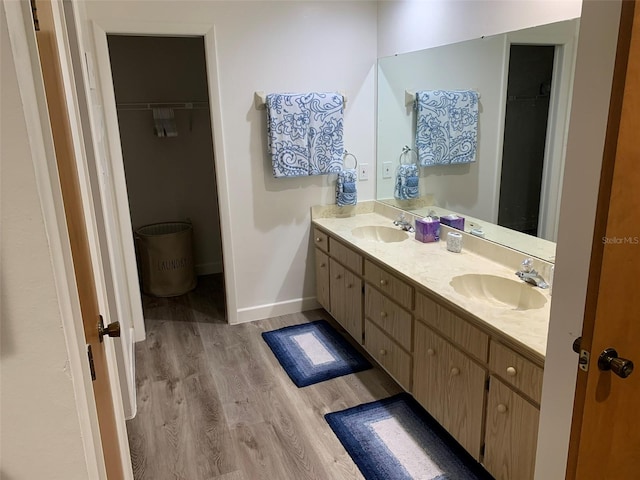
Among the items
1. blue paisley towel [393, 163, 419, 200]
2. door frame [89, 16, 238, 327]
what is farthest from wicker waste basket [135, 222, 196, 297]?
blue paisley towel [393, 163, 419, 200]

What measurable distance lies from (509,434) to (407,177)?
192cm

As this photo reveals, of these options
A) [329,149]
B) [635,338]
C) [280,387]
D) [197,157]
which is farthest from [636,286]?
[197,157]

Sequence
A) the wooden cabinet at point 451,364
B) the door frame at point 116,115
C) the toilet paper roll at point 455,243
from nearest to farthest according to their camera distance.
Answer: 1. the wooden cabinet at point 451,364
2. the toilet paper roll at point 455,243
3. the door frame at point 116,115

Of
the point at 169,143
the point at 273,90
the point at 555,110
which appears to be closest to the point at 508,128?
the point at 555,110

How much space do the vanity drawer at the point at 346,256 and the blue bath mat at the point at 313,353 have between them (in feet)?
1.81

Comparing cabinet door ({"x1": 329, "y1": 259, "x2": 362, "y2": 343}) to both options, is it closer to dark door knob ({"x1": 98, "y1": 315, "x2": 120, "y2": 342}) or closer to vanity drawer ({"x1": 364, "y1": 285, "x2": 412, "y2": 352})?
vanity drawer ({"x1": 364, "y1": 285, "x2": 412, "y2": 352})

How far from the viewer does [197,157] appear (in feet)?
14.6

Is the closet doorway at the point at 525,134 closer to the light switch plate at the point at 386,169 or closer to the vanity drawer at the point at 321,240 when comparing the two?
the light switch plate at the point at 386,169

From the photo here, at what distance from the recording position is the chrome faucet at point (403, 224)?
320 cm

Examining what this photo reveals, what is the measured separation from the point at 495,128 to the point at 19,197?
239 centimetres

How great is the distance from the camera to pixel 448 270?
7.89 ft

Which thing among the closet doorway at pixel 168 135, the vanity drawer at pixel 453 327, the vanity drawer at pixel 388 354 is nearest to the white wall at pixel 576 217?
the vanity drawer at pixel 453 327

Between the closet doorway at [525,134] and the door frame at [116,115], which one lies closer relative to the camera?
the closet doorway at [525,134]

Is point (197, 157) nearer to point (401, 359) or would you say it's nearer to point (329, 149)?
point (329, 149)
